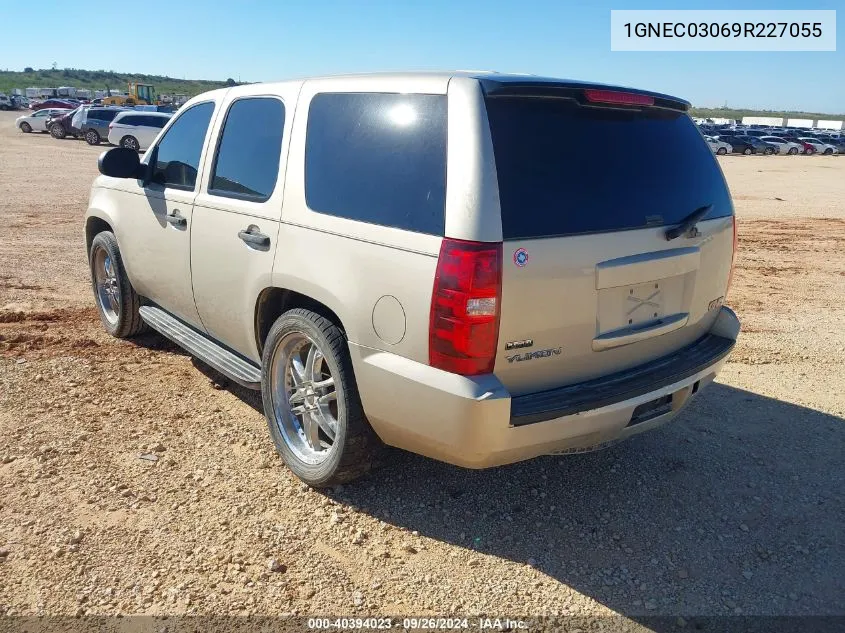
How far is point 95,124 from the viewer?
3306cm

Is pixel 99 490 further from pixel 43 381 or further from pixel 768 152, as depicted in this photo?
pixel 768 152

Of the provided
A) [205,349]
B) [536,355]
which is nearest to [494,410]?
[536,355]

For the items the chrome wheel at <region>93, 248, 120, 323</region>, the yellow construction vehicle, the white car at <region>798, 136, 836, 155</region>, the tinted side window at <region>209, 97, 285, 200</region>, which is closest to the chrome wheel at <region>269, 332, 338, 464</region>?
the tinted side window at <region>209, 97, 285, 200</region>

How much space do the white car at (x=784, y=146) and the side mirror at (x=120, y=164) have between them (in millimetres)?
52763

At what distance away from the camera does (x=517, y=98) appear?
289cm

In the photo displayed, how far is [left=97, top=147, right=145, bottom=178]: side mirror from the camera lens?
4668 millimetres

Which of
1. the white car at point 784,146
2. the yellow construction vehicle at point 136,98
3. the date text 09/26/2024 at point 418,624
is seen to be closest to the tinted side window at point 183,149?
the date text 09/26/2024 at point 418,624

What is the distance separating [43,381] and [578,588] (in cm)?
383

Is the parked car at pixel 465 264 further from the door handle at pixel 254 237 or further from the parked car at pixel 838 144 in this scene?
the parked car at pixel 838 144

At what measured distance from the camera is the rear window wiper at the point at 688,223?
10.4 feet

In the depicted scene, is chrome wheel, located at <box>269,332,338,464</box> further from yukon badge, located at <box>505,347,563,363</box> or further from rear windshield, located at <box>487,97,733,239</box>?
rear windshield, located at <box>487,97,733,239</box>

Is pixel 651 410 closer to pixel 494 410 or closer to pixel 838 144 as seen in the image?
pixel 494 410

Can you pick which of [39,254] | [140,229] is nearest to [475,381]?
[140,229]

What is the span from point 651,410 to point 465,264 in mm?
1275
